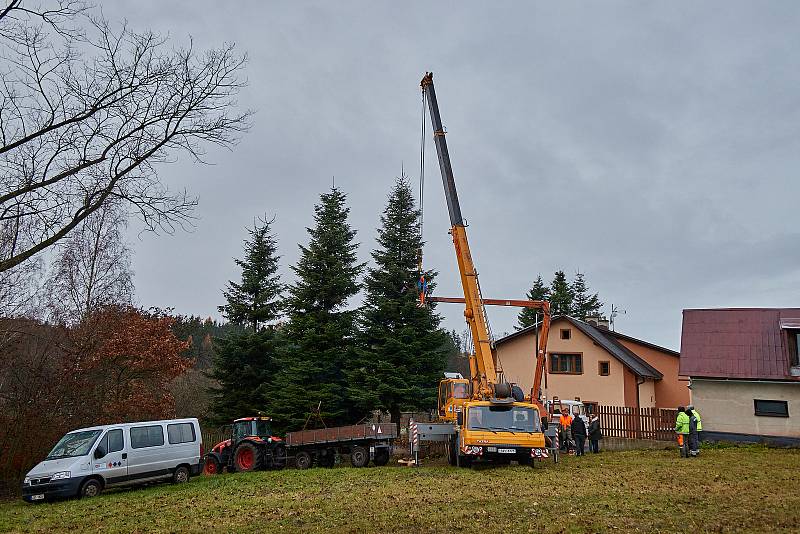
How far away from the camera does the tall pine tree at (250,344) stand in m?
31.3

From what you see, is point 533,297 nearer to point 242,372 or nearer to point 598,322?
point 598,322

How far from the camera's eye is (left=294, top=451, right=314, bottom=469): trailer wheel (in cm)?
2247

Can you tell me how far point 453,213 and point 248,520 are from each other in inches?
509

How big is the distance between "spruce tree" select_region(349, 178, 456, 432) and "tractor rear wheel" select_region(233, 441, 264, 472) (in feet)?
22.1

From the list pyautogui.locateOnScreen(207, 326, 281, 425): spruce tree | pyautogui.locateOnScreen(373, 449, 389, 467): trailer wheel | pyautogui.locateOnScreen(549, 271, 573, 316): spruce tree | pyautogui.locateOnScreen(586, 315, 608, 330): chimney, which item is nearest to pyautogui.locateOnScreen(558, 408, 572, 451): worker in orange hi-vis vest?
pyautogui.locateOnScreen(373, 449, 389, 467): trailer wheel

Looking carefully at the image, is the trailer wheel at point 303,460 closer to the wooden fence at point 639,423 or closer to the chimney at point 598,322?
the wooden fence at point 639,423

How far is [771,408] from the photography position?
23.9m

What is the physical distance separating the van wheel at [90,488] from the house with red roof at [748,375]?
70.4 ft

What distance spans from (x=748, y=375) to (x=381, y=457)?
14.5m

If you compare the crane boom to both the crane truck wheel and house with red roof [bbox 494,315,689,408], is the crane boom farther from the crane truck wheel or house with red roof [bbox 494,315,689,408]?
house with red roof [bbox 494,315,689,408]

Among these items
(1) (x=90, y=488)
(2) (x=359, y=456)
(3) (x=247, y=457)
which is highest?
(1) (x=90, y=488)

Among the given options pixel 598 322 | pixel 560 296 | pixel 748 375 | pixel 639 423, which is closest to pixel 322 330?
pixel 639 423

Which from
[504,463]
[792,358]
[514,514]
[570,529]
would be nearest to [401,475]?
[504,463]

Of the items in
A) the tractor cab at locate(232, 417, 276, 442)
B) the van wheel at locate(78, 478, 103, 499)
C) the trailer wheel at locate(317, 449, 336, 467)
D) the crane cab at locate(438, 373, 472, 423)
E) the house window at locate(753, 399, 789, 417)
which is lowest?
the trailer wheel at locate(317, 449, 336, 467)
